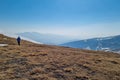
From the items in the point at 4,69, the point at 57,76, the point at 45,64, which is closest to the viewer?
the point at 57,76

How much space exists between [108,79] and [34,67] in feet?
30.4

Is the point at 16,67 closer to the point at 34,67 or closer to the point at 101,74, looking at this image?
the point at 34,67

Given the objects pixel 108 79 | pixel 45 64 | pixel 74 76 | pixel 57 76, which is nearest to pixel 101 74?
pixel 108 79

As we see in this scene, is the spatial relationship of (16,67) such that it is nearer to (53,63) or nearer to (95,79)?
(53,63)

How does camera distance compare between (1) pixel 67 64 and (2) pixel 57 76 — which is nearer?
(2) pixel 57 76

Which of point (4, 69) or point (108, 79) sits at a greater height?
point (4, 69)

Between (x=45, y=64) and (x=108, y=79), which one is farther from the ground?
(x=45, y=64)

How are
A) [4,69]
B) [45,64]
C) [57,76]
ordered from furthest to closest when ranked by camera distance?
[45,64], [4,69], [57,76]

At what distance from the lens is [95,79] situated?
22.3 metres

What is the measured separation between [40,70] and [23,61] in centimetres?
548

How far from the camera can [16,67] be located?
2497 centimetres

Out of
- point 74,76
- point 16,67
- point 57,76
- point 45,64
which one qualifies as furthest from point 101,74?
point 16,67

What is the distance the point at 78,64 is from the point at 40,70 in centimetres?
685

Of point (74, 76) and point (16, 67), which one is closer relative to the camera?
point (74, 76)
